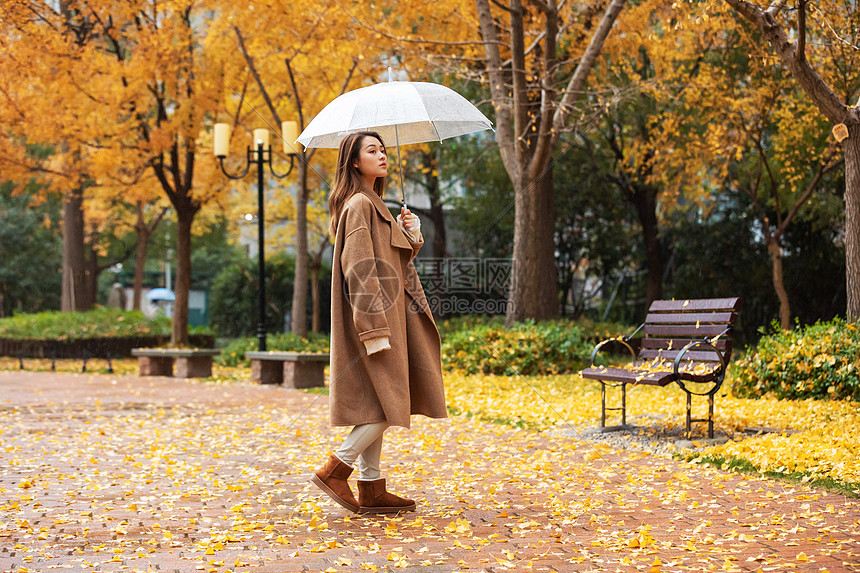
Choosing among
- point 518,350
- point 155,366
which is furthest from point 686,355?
point 155,366

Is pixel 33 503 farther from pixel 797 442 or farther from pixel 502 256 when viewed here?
pixel 502 256

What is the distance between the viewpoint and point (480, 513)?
4328 mm

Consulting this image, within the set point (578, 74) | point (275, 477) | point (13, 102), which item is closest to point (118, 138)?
point (13, 102)

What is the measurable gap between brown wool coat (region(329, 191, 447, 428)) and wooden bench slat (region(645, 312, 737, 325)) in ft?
9.42

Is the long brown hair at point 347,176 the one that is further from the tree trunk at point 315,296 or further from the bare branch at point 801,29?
the tree trunk at point 315,296

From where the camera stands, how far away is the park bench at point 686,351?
6.12 meters

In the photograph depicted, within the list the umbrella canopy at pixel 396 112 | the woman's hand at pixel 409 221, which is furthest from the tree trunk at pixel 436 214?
the woman's hand at pixel 409 221

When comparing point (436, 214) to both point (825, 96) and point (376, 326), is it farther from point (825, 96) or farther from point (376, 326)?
point (376, 326)

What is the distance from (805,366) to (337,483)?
5.68m

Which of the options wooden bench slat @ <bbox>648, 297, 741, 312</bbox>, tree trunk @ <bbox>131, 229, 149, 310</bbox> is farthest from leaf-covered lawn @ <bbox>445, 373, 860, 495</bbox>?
tree trunk @ <bbox>131, 229, 149, 310</bbox>

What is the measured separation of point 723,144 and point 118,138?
35.6 ft

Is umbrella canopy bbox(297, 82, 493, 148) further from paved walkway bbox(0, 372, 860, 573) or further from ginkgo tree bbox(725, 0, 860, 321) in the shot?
ginkgo tree bbox(725, 0, 860, 321)

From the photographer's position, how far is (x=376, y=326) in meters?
4.07

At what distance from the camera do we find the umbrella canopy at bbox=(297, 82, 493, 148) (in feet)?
15.1
